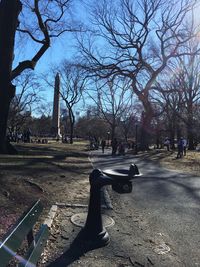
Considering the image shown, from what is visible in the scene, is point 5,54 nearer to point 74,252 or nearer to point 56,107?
point 74,252

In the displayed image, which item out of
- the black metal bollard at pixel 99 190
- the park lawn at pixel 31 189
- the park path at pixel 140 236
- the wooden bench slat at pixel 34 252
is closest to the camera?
the wooden bench slat at pixel 34 252

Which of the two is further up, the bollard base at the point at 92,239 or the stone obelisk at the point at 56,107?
the stone obelisk at the point at 56,107

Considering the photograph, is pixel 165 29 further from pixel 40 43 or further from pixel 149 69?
pixel 40 43

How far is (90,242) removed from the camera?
18.0 feet

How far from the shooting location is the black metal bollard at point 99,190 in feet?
17.5

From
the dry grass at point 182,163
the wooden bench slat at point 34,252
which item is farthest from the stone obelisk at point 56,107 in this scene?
the wooden bench slat at point 34,252

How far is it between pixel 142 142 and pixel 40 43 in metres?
24.5

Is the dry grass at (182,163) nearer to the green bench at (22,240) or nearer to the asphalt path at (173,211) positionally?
the asphalt path at (173,211)

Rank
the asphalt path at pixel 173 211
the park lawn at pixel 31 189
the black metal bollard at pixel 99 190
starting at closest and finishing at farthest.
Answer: the black metal bollard at pixel 99 190, the asphalt path at pixel 173 211, the park lawn at pixel 31 189

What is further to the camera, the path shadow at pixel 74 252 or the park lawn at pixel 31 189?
the park lawn at pixel 31 189

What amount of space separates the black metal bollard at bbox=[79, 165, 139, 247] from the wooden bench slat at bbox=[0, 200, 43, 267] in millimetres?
1294

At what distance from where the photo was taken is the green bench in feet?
9.48

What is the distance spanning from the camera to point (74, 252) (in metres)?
5.24

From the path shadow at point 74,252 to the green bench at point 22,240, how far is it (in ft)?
1.95
